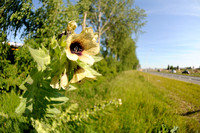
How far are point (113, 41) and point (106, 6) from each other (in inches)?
221

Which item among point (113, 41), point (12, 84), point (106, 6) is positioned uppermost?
point (106, 6)

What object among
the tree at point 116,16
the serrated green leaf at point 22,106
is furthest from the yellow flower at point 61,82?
A: the tree at point 116,16

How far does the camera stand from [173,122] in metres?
2.48

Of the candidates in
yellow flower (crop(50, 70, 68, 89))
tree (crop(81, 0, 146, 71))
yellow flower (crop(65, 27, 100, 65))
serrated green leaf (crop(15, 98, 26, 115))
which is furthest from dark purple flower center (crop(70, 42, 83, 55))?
tree (crop(81, 0, 146, 71))

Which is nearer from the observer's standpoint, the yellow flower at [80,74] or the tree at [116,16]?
the yellow flower at [80,74]

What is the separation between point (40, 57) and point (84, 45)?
20cm

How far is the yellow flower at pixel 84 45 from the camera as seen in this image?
1.69 ft

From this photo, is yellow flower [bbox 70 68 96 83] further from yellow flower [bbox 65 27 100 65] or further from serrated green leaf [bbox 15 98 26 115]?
serrated green leaf [bbox 15 98 26 115]

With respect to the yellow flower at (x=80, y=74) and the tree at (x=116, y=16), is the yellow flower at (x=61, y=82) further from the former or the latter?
the tree at (x=116, y=16)

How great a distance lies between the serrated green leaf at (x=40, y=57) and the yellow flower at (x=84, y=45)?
0.12 meters

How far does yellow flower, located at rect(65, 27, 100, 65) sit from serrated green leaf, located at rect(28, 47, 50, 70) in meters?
0.12

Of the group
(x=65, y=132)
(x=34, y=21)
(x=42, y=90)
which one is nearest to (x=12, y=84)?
(x=65, y=132)

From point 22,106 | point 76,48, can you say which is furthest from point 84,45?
point 22,106

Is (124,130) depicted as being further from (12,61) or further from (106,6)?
(106,6)
